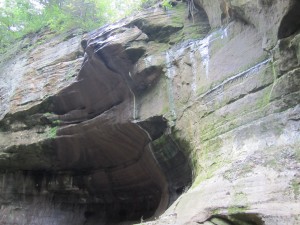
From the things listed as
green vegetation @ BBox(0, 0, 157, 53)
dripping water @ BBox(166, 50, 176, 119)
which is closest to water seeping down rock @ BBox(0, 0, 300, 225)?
dripping water @ BBox(166, 50, 176, 119)

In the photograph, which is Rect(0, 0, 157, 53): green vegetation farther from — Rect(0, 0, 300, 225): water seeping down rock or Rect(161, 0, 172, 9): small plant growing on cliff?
Rect(161, 0, 172, 9): small plant growing on cliff

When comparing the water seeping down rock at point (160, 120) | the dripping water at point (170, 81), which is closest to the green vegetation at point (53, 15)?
the water seeping down rock at point (160, 120)

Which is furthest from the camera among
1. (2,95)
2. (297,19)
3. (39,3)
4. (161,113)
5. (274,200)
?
(39,3)

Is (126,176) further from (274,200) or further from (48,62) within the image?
(274,200)

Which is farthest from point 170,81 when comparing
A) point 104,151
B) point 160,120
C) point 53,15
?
point 53,15

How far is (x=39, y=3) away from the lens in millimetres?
14578

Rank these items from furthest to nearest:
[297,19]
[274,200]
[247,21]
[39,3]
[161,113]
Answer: [39,3]
[161,113]
[247,21]
[297,19]
[274,200]

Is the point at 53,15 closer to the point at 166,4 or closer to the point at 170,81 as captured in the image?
the point at 166,4

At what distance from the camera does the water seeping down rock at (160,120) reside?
4.38 meters

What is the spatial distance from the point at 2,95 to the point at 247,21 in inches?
305

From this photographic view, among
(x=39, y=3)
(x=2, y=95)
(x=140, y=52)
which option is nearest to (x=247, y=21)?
(x=140, y=52)

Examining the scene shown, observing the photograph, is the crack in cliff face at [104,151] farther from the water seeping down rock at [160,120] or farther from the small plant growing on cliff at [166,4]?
the small plant growing on cliff at [166,4]

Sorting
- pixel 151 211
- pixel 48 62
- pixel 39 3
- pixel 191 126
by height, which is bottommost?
pixel 151 211

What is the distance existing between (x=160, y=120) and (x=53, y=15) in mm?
7854
